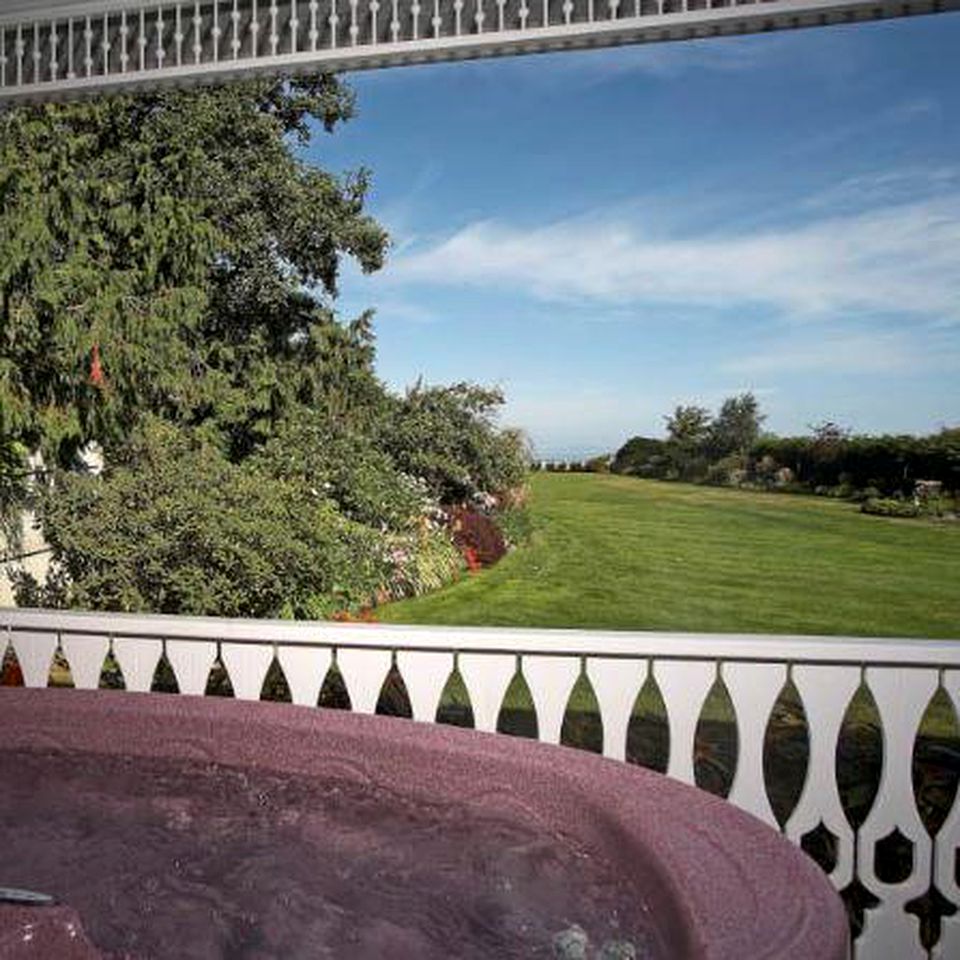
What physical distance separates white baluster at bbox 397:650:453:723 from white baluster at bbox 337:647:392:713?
0.04m

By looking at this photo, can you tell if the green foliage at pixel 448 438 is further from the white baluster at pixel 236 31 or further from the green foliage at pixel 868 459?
the white baluster at pixel 236 31

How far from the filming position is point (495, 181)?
6.15 metres

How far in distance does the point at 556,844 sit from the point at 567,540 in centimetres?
476

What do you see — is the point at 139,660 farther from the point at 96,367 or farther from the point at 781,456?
the point at 781,456

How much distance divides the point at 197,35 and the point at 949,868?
7.21 feet

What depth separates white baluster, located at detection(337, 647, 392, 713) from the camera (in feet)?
6.21

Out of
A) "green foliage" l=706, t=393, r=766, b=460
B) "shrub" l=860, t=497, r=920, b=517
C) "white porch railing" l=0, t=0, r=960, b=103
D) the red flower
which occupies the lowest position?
"shrub" l=860, t=497, r=920, b=517

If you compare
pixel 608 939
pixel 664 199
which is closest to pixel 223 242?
pixel 664 199

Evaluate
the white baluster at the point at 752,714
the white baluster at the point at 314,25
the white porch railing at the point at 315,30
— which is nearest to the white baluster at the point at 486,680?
the white baluster at the point at 752,714

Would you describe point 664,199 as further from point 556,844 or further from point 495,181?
point 556,844

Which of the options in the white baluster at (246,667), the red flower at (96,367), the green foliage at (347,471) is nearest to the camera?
the white baluster at (246,667)

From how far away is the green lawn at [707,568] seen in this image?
221 inches

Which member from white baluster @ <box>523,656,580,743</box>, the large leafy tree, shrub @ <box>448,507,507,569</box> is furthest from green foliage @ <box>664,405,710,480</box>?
white baluster @ <box>523,656,580,743</box>

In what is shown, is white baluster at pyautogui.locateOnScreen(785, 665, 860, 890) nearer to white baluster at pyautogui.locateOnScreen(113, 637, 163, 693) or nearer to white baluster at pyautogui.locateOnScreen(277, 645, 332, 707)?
white baluster at pyautogui.locateOnScreen(277, 645, 332, 707)
